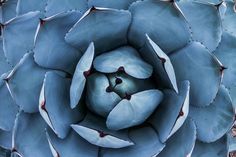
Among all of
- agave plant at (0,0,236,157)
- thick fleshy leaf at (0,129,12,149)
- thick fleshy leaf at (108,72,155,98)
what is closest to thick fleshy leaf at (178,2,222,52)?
agave plant at (0,0,236,157)

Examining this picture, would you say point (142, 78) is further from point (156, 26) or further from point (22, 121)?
point (22, 121)

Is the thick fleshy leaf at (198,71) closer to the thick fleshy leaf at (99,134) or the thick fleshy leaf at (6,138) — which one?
the thick fleshy leaf at (99,134)

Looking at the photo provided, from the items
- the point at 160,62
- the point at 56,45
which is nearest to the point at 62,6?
the point at 56,45

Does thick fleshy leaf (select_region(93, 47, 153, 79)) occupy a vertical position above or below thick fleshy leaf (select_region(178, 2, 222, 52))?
below

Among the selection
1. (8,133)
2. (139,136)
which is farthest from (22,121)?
(139,136)

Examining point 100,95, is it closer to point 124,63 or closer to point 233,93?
point 124,63

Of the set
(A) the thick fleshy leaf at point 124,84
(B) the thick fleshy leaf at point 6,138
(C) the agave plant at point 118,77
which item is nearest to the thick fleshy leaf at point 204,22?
(C) the agave plant at point 118,77

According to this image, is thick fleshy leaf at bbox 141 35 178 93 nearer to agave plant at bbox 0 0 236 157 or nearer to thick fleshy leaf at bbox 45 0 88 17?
agave plant at bbox 0 0 236 157
